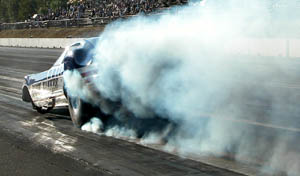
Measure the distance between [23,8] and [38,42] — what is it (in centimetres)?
4684

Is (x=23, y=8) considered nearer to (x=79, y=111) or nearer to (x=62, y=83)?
(x=62, y=83)

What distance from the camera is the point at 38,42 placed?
40969 millimetres

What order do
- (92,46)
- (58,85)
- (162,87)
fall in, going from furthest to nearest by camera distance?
(58,85), (92,46), (162,87)

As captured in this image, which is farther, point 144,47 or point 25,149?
point 144,47

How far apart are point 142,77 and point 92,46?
1151 millimetres

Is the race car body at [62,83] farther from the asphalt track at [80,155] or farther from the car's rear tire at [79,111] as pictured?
the asphalt track at [80,155]

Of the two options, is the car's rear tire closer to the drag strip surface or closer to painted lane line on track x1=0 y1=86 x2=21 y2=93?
the drag strip surface

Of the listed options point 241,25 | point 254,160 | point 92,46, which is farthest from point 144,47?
point 254,160

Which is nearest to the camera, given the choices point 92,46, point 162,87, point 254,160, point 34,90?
point 254,160

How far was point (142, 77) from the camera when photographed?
24.9ft

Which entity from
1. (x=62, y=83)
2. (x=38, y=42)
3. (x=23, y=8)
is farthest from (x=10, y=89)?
(x=23, y=8)

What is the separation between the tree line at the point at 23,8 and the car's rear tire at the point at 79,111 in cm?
6978

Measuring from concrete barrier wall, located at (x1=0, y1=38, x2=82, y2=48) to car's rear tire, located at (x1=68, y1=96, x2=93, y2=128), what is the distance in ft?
82.4

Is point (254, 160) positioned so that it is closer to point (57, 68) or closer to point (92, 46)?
point (92, 46)
